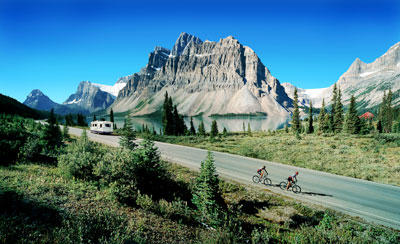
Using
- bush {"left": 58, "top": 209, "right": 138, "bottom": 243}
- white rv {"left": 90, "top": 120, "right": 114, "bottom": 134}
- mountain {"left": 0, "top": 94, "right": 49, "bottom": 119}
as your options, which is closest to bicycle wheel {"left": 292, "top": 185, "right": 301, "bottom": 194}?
bush {"left": 58, "top": 209, "right": 138, "bottom": 243}

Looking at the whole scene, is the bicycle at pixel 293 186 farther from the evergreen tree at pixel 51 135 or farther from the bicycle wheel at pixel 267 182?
the evergreen tree at pixel 51 135

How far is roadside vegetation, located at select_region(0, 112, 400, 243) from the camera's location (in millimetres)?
4844

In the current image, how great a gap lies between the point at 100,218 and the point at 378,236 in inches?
421

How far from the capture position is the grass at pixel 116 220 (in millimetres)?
4535

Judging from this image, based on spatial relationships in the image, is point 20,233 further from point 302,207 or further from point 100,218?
point 302,207

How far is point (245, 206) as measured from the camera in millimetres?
10805

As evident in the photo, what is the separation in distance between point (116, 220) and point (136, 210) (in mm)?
1920

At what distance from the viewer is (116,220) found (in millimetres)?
5320

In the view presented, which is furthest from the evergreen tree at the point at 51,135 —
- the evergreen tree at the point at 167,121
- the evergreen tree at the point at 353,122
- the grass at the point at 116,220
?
the evergreen tree at the point at 353,122

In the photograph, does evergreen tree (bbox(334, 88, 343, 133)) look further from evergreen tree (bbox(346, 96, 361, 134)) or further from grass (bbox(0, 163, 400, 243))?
grass (bbox(0, 163, 400, 243))

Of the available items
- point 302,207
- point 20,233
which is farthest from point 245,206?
point 20,233

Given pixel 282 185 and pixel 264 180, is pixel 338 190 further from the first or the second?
pixel 264 180

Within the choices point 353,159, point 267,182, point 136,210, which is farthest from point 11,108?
point 353,159

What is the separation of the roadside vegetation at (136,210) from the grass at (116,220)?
0.07 feet
